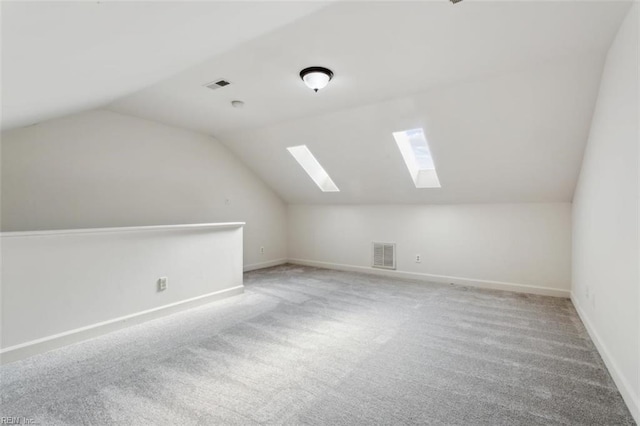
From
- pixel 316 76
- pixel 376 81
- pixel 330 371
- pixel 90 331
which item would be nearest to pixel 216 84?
pixel 316 76

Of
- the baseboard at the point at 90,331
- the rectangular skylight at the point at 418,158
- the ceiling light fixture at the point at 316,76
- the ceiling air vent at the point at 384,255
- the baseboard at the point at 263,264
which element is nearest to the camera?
the baseboard at the point at 90,331

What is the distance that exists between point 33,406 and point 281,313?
81.0 inches

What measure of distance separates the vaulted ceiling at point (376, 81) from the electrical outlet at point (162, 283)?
1.84 meters

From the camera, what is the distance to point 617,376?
201cm

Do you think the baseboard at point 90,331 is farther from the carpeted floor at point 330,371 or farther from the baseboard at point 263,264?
the baseboard at point 263,264

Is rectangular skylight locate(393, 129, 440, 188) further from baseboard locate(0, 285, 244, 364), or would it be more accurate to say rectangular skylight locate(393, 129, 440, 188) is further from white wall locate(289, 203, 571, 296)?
baseboard locate(0, 285, 244, 364)

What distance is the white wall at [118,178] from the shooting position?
131 inches

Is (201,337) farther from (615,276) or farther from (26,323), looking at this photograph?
(615,276)

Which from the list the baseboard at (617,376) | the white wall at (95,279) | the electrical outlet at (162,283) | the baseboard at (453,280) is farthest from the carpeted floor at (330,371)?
the baseboard at (453,280)

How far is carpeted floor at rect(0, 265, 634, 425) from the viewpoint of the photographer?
A: 5.78 feet

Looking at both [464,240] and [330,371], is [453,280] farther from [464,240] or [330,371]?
[330,371]

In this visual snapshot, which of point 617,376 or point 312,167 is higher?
point 312,167

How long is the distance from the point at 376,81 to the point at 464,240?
2891 mm

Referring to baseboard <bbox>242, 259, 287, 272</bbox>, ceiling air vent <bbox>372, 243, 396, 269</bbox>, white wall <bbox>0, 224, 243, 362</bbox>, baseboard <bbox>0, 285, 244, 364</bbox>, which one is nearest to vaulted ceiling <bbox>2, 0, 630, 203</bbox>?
ceiling air vent <bbox>372, 243, 396, 269</bbox>
